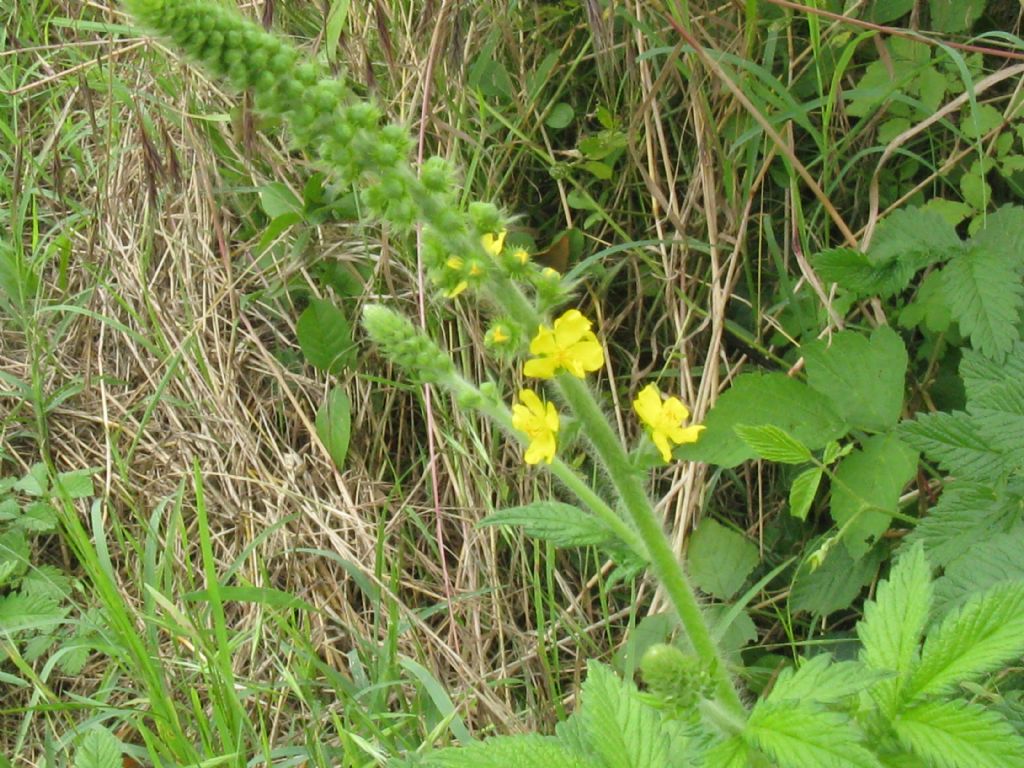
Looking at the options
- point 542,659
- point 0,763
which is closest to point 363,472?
point 542,659

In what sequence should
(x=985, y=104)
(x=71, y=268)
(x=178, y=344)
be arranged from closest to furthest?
(x=985, y=104)
(x=178, y=344)
(x=71, y=268)

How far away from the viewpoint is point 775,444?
1836 millimetres

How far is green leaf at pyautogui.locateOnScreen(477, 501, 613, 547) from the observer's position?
1520mm

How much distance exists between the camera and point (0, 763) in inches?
86.3

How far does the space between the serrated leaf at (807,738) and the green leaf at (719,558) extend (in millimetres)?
947

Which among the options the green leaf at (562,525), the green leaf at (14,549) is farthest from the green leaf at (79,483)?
the green leaf at (562,525)

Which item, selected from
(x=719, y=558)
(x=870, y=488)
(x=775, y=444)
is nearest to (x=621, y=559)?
(x=775, y=444)

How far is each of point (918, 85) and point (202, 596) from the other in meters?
1.93

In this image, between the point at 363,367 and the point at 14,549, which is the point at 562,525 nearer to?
the point at 363,367

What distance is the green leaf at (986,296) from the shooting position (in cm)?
189

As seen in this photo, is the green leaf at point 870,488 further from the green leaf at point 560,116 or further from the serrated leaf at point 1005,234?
the green leaf at point 560,116

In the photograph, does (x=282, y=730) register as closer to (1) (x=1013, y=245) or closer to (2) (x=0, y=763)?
(2) (x=0, y=763)

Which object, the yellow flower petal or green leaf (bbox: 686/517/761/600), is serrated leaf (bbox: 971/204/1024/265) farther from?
the yellow flower petal

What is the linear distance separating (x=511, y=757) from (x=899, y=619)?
0.56 m
